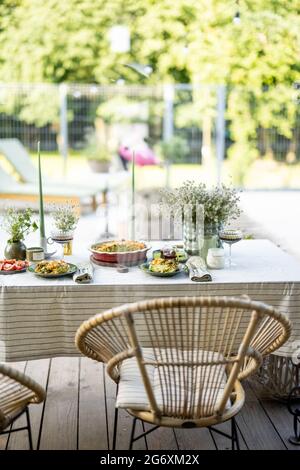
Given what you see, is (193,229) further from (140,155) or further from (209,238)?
(140,155)

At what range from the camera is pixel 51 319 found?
2.32 metres

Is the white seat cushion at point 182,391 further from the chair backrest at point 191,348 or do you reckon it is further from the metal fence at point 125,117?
the metal fence at point 125,117

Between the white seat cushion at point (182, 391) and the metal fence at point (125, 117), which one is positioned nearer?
the white seat cushion at point (182, 391)

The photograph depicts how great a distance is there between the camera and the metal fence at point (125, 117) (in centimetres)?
859

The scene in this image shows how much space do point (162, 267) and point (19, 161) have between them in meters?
5.00

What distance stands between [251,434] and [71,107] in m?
7.19

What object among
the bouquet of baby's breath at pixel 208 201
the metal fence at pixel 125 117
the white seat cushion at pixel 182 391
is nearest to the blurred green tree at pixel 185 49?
the metal fence at pixel 125 117

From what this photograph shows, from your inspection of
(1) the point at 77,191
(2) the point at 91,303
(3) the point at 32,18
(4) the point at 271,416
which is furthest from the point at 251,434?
(3) the point at 32,18

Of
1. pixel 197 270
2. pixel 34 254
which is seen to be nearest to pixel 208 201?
pixel 197 270

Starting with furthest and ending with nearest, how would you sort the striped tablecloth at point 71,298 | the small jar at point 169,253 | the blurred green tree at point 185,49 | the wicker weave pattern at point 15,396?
the blurred green tree at point 185,49
the small jar at point 169,253
the striped tablecloth at point 71,298
the wicker weave pattern at point 15,396

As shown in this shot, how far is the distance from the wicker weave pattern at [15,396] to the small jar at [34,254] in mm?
676

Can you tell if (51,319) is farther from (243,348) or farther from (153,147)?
(153,147)

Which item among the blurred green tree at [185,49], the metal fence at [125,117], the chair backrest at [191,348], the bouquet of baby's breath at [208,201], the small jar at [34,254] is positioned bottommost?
the chair backrest at [191,348]

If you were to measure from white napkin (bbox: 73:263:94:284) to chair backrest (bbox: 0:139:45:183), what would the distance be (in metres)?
4.66
